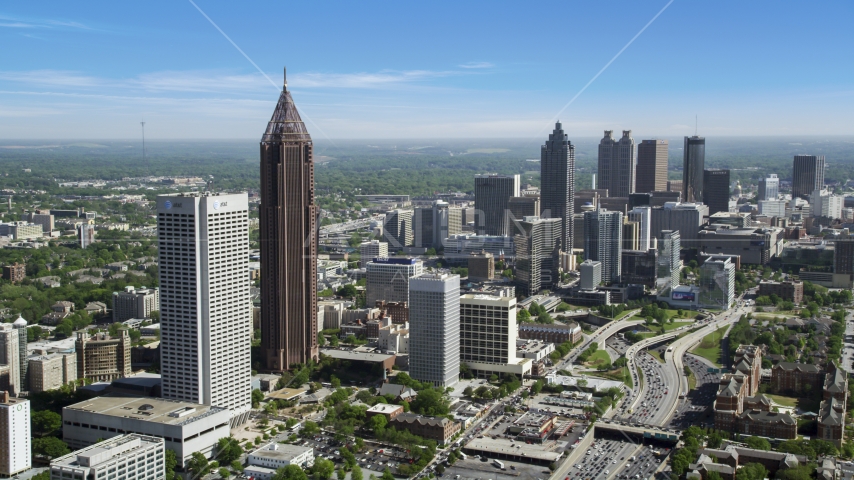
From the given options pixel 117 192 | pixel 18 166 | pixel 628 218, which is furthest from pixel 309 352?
pixel 18 166

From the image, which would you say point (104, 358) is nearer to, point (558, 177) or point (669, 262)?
point (669, 262)

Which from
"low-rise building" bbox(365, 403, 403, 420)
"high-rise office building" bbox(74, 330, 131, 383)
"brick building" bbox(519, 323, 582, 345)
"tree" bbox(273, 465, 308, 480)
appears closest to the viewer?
"tree" bbox(273, 465, 308, 480)

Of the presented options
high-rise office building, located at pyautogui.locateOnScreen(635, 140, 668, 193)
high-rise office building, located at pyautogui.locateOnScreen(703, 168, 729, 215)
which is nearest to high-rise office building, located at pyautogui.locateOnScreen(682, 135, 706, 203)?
high-rise office building, located at pyautogui.locateOnScreen(703, 168, 729, 215)

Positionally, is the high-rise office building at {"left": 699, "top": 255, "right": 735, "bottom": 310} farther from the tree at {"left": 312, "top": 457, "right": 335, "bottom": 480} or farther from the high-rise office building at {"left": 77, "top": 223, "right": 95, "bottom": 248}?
the high-rise office building at {"left": 77, "top": 223, "right": 95, "bottom": 248}

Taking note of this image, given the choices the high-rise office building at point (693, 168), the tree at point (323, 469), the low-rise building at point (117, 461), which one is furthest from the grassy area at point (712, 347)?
the high-rise office building at point (693, 168)

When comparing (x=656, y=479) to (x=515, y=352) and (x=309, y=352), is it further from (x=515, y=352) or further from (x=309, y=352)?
(x=309, y=352)

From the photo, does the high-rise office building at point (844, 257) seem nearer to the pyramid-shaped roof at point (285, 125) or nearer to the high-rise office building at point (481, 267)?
the high-rise office building at point (481, 267)
